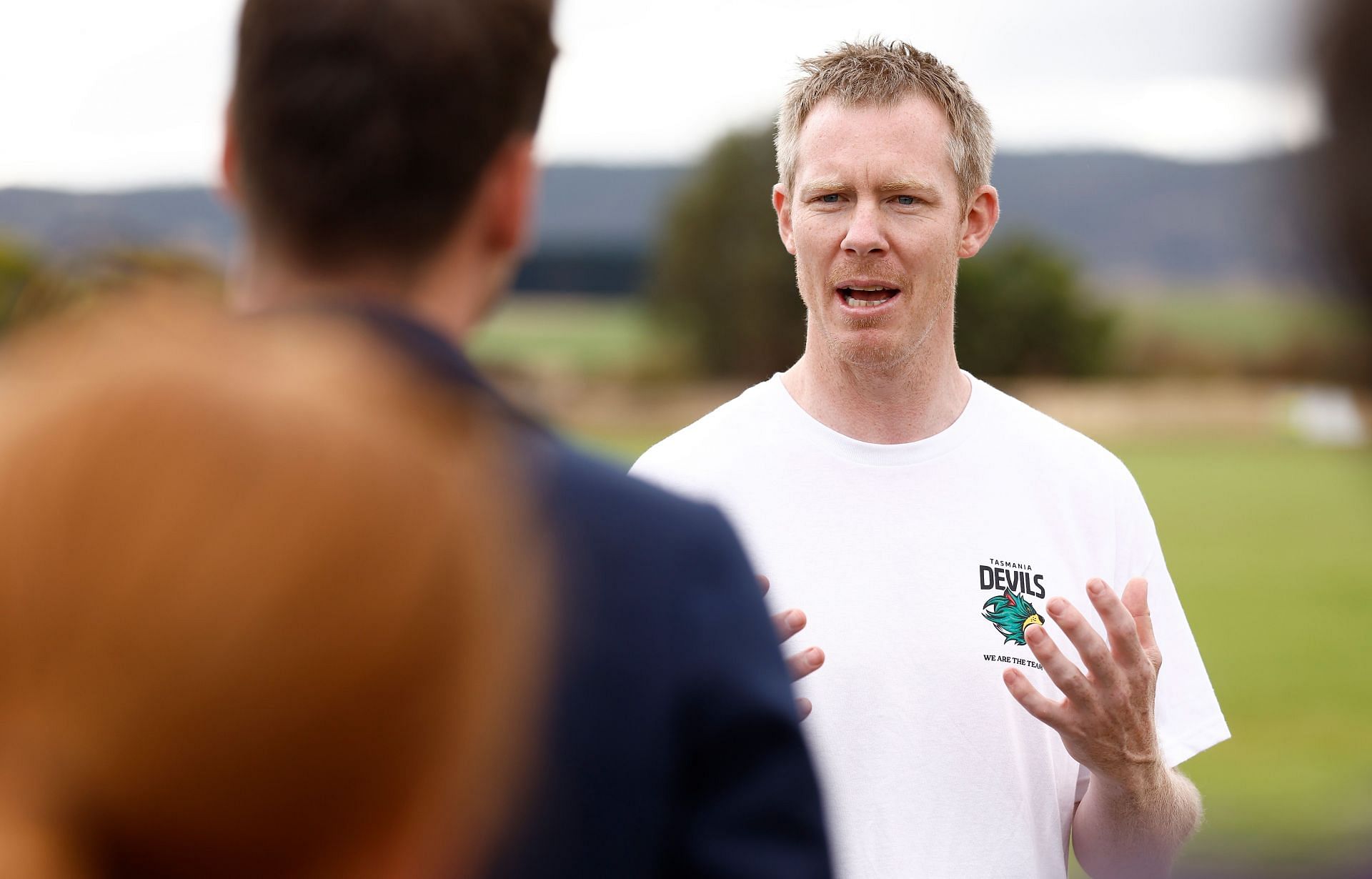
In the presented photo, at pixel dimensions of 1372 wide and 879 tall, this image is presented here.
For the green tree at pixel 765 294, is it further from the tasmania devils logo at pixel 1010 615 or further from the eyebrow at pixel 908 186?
the tasmania devils logo at pixel 1010 615

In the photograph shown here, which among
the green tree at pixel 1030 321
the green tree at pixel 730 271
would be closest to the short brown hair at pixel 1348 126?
the green tree at pixel 730 271

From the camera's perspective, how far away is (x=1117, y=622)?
261cm

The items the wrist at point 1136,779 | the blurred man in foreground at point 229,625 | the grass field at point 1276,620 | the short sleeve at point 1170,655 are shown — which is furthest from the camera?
the short sleeve at point 1170,655

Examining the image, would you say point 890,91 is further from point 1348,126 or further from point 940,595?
point 1348,126

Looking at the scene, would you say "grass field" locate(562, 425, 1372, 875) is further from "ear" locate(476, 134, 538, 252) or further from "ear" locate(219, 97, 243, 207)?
"ear" locate(219, 97, 243, 207)

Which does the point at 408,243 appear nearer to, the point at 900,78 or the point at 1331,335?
the point at 1331,335

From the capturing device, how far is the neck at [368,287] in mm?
1300

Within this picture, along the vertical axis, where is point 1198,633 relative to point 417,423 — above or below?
below

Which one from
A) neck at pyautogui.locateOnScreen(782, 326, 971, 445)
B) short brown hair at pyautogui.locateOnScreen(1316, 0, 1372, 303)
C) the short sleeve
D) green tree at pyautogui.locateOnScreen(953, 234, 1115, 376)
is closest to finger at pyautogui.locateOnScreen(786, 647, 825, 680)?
neck at pyautogui.locateOnScreen(782, 326, 971, 445)

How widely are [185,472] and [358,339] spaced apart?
0.67 ft

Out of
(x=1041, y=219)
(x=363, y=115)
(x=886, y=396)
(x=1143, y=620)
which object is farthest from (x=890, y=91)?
(x=1041, y=219)

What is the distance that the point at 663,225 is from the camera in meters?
86.7

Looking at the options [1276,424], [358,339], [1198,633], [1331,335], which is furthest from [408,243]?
[1276,424]

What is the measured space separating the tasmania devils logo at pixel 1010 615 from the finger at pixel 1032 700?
0.47 meters
